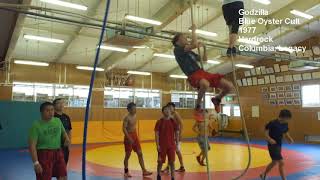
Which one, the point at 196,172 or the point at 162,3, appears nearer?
the point at 196,172

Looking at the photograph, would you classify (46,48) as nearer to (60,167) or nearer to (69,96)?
(69,96)

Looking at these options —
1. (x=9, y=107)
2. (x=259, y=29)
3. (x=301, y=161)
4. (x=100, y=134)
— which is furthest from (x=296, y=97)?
(x=9, y=107)

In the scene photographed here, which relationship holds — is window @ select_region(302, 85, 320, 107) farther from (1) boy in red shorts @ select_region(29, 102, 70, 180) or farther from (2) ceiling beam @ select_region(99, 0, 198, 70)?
(1) boy in red shorts @ select_region(29, 102, 70, 180)

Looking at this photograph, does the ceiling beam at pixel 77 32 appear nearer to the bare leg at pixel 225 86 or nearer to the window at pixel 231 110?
the bare leg at pixel 225 86

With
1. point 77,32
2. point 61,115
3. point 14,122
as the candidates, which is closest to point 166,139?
point 61,115

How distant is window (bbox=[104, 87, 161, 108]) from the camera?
19188mm

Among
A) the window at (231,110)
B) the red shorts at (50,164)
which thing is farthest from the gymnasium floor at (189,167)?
the window at (231,110)

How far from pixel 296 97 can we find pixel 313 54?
104 inches

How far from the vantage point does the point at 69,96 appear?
18.0m

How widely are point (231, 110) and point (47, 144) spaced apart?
19.3 metres

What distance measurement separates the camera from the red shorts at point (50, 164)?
4340mm

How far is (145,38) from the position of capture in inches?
427

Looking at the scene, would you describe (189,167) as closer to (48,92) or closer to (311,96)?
(48,92)

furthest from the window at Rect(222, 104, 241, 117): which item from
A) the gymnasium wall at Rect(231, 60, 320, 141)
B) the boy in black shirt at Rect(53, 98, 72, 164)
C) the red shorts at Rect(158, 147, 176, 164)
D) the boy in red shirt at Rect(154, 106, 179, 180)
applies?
the boy in black shirt at Rect(53, 98, 72, 164)
